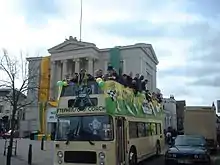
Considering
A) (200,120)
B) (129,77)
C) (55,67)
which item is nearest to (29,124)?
(55,67)

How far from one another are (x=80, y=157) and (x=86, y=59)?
5727 centimetres

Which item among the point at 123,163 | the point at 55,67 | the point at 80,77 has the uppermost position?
the point at 55,67

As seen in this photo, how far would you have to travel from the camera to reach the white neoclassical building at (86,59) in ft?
220

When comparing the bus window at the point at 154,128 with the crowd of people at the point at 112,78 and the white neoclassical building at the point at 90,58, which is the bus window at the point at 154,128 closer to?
the crowd of people at the point at 112,78

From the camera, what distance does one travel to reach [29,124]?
229ft

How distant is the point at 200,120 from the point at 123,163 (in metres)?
12.2

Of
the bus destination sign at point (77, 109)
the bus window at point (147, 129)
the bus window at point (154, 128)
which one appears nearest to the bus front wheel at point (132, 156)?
the bus window at point (147, 129)

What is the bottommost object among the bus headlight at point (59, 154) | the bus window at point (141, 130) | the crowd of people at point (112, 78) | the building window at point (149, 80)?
the bus headlight at point (59, 154)

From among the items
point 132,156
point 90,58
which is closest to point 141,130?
point 132,156

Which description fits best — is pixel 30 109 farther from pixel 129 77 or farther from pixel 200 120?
pixel 129 77

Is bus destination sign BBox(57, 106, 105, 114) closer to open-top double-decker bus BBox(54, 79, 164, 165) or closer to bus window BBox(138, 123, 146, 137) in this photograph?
open-top double-decker bus BBox(54, 79, 164, 165)

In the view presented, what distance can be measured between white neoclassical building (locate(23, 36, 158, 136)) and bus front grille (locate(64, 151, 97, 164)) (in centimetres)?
5464

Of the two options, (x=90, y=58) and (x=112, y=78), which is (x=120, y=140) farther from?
(x=90, y=58)

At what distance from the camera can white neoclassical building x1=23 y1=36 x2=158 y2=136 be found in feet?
220
